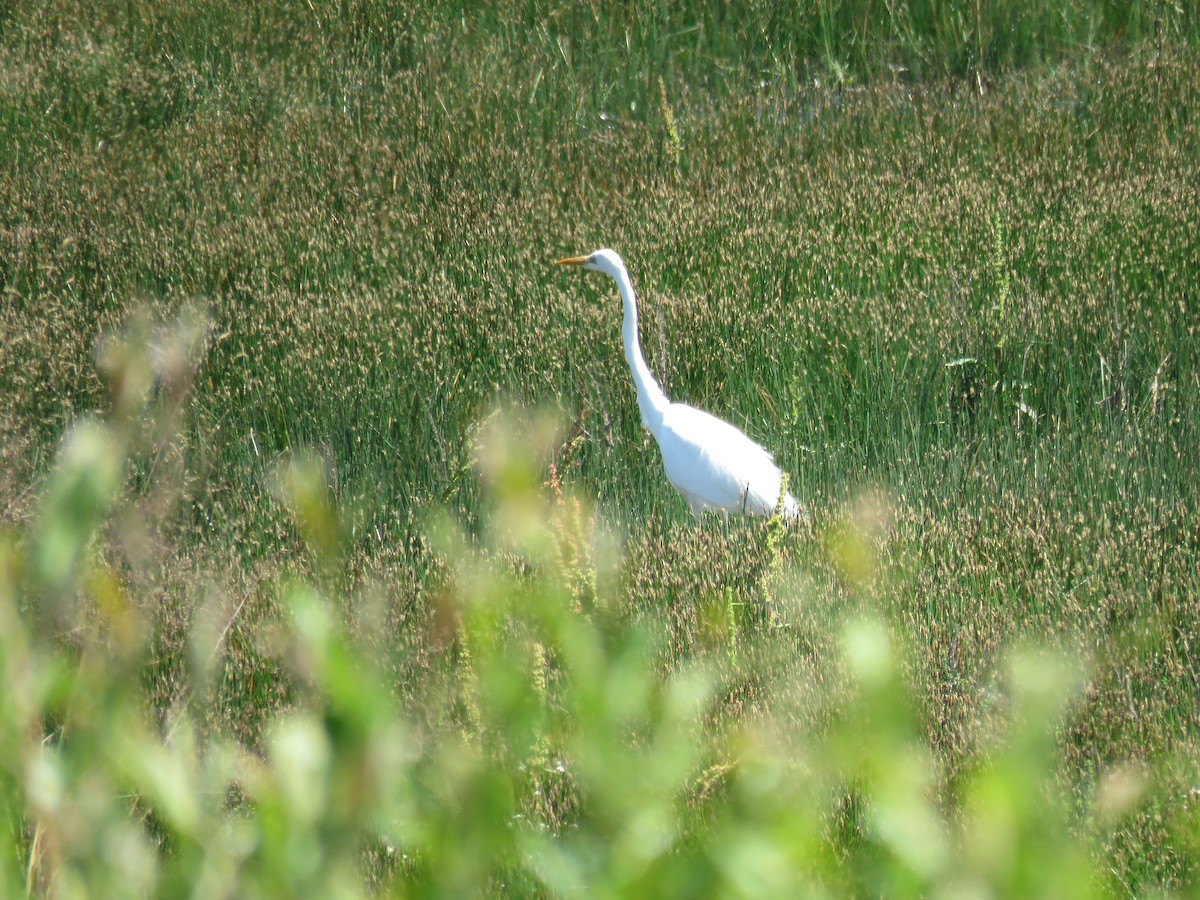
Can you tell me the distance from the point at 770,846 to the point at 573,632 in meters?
0.16

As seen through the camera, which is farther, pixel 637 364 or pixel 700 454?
pixel 637 364

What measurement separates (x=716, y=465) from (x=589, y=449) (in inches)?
25.9

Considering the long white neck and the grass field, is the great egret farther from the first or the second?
the grass field

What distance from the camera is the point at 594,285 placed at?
584 cm

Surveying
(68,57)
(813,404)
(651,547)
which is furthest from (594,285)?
(68,57)

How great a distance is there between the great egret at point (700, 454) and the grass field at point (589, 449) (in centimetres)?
15

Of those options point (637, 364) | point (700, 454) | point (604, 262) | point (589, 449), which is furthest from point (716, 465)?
point (604, 262)

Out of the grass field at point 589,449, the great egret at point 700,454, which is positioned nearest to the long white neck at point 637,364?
the great egret at point 700,454

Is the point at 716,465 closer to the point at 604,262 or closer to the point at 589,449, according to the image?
the point at 589,449

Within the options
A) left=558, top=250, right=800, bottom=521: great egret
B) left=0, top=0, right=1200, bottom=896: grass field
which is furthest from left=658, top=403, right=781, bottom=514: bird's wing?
left=0, top=0, right=1200, bottom=896: grass field

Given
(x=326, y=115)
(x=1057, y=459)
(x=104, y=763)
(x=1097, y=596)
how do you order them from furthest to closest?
(x=326, y=115)
(x=1057, y=459)
(x=1097, y=596)
(x=104, y=763)

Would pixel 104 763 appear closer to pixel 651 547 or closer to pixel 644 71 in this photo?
pixel 651 547

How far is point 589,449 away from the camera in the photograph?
497 cm

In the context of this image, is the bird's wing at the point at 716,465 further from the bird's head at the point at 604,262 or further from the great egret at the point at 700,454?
the bird's head at the point at 604,262
